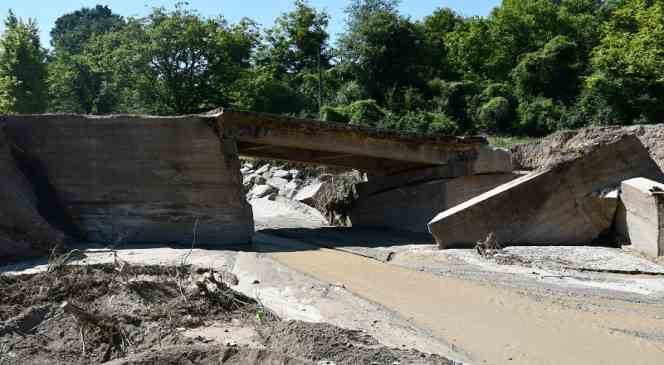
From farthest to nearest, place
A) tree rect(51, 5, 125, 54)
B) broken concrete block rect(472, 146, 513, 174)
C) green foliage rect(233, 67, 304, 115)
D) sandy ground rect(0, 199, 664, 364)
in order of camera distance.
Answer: tree rect(51, 5, 125, 54)
green foliage rect(233, 67, 304, 115)
broken concrete block rect(472, 146, 513, 174)
sandy ground rect(0, 199, 664, 364)

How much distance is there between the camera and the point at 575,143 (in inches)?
508

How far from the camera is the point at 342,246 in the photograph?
13.1 m

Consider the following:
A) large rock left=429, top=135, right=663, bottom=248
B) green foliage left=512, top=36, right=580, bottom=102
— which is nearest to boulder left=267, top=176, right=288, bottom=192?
large rock left=429, top=135, right=663, bottom=248

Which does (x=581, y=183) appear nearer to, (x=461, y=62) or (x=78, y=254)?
(x=78, y=254)

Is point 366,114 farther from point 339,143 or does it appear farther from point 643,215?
point 643,215

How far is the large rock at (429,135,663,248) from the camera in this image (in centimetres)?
1159

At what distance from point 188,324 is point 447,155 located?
393 inches

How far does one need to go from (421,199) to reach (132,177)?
6787 mm

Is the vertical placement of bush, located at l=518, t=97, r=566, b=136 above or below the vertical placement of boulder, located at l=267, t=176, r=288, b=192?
above

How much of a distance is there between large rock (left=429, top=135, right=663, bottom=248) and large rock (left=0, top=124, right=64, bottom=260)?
21.4 feet

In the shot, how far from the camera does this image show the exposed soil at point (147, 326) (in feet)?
17.1

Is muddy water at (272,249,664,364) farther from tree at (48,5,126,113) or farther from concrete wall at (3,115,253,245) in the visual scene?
tree at (48,5,126,113)

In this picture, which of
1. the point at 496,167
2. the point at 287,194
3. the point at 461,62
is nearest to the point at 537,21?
the point at 461,62

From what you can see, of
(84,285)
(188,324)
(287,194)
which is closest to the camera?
(188,324)
